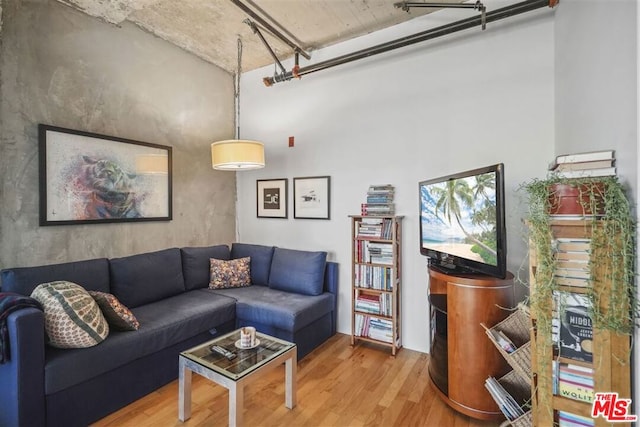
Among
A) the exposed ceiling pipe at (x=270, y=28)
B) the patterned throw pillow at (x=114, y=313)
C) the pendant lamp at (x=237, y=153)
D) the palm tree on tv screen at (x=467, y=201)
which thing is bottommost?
the patterned throw pillow at (x=114, y=313)

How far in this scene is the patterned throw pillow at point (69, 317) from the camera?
71.2 inches

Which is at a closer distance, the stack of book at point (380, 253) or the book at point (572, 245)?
the book at point (572, 245)

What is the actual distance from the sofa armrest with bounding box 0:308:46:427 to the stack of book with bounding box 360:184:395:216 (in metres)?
2.48

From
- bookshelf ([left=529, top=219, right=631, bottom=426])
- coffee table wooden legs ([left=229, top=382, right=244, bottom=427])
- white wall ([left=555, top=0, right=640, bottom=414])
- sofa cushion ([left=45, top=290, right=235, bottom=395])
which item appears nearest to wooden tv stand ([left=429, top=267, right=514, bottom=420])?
bookshelf ([left=529, top=219, right=631, bottom=426])

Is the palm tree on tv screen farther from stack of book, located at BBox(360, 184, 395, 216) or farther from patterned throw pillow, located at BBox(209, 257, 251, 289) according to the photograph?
patterned throw pillow, located at BBox(209, 257, 251, 289)

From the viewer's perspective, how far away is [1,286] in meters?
2.11

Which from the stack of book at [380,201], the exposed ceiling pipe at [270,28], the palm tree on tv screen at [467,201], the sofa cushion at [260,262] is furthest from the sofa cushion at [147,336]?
the exposed ceiling pipe at [270,28]

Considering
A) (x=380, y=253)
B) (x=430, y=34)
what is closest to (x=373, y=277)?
(x=380, y=253)

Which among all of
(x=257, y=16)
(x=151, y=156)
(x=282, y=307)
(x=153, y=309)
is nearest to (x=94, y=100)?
(x=151, y=156)

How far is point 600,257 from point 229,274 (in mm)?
3055

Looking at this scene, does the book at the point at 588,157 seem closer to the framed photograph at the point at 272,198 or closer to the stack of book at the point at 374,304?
the stack of book at the point at 374,304

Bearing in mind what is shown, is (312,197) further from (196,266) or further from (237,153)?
(196,266)

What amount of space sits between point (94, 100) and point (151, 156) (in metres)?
0.67

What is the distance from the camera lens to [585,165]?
141 centimetres
